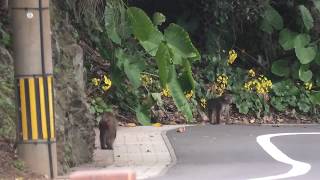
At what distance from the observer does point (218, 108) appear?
588 inches

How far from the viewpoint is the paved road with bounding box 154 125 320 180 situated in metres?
8.41

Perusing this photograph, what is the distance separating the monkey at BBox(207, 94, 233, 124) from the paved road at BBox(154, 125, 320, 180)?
3.69 ft

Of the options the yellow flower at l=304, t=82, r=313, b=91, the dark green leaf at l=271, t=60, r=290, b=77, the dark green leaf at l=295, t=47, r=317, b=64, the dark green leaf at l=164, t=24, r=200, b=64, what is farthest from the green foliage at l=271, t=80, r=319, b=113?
the dark green leaf at l=164, t=24, r=200, b=64

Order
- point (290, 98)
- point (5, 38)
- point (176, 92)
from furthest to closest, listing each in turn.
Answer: point (290, 98)
point (5, 38)
point (176, 92)

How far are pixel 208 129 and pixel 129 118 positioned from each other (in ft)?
8.10

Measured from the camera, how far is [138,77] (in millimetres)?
12680

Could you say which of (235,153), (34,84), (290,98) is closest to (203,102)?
(290,98)

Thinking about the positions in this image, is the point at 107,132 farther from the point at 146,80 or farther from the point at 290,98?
the point at 290,98

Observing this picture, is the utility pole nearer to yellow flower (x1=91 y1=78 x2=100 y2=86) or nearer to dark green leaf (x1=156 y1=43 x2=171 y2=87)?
dark green leaf (x1=156 y1=43 x2=171 y2=87)

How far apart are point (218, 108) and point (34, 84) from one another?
26.1 ft

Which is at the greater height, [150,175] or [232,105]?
[232,105]

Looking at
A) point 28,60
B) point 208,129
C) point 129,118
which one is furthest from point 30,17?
point 129,118

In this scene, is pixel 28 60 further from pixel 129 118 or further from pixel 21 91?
pixel 129 118

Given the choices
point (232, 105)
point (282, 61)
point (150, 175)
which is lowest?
point (150, 175)
